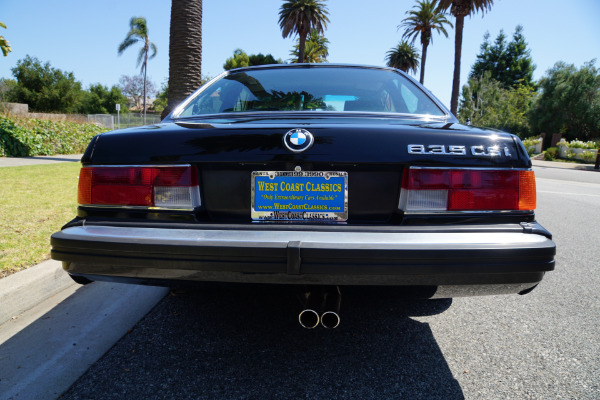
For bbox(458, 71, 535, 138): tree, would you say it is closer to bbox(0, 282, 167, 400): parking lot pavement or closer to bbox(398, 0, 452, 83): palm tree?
bbox(398, 0, 452, 83): palm tree

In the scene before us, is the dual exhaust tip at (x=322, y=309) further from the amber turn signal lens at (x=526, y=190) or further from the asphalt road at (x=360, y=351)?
the amber turn signal lens at (x=526, y=190)

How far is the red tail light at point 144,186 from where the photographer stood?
189cm

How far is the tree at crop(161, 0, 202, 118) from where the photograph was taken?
8.52 m

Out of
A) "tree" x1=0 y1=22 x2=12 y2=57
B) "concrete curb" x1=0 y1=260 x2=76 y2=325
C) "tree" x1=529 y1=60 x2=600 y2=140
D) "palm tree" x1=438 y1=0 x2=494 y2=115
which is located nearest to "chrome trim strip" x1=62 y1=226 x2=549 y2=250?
"concrete curb" x1=0 y1=260 x2=76 y2=325

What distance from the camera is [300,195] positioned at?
1825 millimetres

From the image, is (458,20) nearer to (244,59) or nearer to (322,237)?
(322,237)

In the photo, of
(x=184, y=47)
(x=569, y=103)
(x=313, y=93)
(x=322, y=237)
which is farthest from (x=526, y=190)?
(x=569, y=103)

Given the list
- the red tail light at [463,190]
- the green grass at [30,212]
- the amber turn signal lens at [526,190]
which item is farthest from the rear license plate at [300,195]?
the green grass at [30,212]

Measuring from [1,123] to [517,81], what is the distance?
7977 cm

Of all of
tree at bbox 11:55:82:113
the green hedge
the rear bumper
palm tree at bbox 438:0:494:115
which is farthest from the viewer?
tree at bbox 11:55:82:113

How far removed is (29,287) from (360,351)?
2.25 meters

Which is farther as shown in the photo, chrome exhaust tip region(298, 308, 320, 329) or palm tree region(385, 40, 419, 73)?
palm tree region(385, 40, 419, 73)

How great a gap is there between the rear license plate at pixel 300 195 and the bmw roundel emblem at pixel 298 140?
0.10 m

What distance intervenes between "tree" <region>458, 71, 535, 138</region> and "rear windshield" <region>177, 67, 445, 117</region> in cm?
4789
